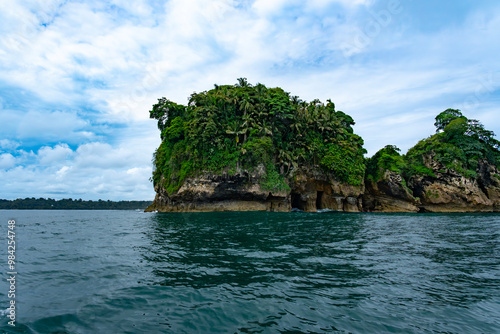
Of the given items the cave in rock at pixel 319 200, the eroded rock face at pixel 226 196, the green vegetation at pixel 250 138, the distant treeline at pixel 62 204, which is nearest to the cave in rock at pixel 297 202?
the cave in rock at pixel 319 200

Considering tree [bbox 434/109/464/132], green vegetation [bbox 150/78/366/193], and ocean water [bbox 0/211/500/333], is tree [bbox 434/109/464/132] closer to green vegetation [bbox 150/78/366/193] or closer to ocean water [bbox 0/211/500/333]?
green vegetation [bbox 150/78/366/193]

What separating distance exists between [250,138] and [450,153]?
3304cm

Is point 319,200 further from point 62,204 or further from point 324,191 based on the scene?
point 62,204

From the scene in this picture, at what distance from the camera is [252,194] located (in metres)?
39.3

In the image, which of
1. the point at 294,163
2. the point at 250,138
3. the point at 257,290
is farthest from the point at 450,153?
the point at 257,290

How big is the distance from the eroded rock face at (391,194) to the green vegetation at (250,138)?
3.98 metres

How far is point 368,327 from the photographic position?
430 centimetres

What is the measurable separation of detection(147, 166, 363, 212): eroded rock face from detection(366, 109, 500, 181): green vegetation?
285 inches

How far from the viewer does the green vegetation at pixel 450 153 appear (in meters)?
43.9

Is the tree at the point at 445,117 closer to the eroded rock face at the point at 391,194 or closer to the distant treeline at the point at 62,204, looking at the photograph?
the eroded rock face at the point at 391,194

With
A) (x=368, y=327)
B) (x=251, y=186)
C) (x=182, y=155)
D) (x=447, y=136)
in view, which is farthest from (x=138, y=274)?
(x=447, y=136)

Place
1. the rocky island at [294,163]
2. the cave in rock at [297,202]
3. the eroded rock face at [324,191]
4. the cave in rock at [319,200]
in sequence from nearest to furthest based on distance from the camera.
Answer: the rocky island at [294,163] < the eroded rock face at [324,191] < the cave in rock at [297,202] < the cave in rock at [319,200]

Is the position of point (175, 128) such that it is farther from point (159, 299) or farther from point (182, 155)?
point (159, 299)

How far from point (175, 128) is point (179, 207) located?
1269cm
